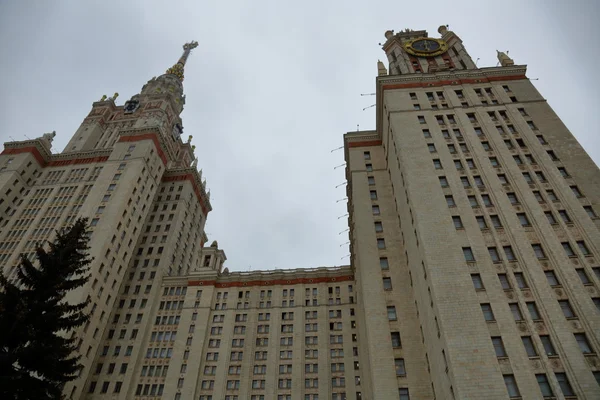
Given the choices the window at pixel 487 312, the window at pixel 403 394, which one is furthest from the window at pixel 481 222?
the window at pixel 403 394

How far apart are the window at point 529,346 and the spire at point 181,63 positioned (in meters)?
130

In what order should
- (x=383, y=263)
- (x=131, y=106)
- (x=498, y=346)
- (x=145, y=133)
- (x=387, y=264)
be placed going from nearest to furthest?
(x=498, y=346) < (x=387, y=264) < (x=383, y=263) < (x=145, y=133) < (x=131, y=106)

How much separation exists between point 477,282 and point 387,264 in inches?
602

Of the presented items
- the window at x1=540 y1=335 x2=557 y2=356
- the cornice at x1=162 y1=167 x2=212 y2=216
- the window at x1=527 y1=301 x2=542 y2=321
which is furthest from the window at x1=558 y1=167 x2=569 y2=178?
the cornice at x1=162 y1=167 x2=212 y2=216

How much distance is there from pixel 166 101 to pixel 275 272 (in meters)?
65.3

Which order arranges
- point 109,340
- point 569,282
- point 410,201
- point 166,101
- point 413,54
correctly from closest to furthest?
point 569,282 < point 410,201 < point 109,340 < point 413,54 < point 166,101

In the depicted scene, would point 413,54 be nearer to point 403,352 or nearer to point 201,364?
point 403,352

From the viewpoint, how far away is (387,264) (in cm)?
5350

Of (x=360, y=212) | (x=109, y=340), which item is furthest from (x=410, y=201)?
(x=109, y=340)

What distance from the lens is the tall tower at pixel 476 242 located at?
3409cm

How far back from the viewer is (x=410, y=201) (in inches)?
1902

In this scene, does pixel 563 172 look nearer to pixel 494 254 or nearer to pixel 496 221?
pixel 496 221

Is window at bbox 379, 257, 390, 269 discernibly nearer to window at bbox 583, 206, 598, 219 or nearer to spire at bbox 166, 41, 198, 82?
window at bbox 583, 206, 598, 219

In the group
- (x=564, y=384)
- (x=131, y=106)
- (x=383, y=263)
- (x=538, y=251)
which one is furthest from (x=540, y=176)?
(x=131, y=106)
